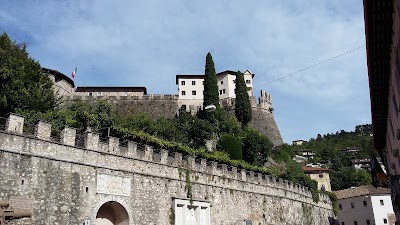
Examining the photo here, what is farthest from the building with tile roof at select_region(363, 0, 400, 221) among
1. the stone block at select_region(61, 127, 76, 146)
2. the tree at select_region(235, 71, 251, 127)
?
the tree at select_region(235, 71, 251, 127)

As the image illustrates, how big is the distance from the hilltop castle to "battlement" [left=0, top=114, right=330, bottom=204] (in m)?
34.2

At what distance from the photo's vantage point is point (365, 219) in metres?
54.5

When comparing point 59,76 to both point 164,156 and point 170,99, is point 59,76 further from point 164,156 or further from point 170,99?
point 164,156

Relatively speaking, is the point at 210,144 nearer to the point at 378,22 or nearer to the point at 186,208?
the point at 186,208

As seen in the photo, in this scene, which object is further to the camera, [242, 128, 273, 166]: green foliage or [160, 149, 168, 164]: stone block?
[242, 128, 273, 166]: green foliage

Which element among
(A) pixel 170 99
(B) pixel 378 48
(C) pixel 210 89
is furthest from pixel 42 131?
(A) pixel 170 99

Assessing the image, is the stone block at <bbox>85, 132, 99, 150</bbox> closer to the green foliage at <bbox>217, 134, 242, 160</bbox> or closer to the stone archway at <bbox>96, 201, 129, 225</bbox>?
the stone archway at <bbox>96, 201, 129, 225</bbox>

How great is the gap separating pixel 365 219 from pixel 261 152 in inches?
870

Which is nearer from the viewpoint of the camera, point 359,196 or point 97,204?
point 97,204

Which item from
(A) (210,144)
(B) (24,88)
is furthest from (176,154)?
(A) (210,144)

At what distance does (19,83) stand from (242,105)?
39.3 metres

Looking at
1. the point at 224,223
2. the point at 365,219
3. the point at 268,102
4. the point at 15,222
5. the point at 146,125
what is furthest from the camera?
the point at 268,102

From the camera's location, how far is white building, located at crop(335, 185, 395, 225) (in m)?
53.6

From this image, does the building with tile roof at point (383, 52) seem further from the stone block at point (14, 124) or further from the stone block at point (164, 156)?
the stone block at point (14, 124)
